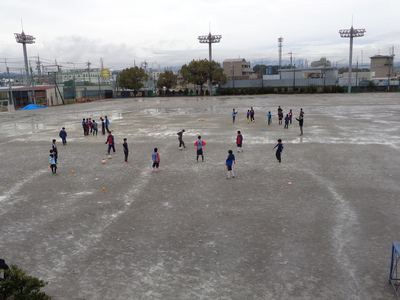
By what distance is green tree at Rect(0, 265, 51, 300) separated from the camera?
6188 millimetres

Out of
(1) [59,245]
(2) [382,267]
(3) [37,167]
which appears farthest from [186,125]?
(2) [382,267]

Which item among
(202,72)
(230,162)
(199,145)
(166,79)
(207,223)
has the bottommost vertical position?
(207,223)

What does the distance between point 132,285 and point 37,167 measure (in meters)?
12.3

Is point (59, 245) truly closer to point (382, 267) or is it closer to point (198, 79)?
point (382, 267)

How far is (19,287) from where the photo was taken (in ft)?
20.7

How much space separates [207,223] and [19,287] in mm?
5221

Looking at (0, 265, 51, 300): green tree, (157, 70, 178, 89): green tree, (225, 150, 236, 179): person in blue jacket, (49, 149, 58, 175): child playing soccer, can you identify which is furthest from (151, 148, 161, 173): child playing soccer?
(157, 70, 178, 89): green tree

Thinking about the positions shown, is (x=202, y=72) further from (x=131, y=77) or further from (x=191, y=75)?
(x=131, y=77)

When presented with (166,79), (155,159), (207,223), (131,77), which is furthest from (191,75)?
(207,223)

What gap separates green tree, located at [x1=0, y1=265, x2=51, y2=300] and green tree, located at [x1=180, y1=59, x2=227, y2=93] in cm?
7388

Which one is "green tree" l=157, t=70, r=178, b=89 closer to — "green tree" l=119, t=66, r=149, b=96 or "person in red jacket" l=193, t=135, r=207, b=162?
"green tree" l=119, t=66, r=149, b=96

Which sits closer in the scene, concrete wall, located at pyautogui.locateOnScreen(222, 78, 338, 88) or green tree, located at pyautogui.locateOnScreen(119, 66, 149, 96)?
concrete wall, located at pyautogui.locateOnScreen(222, 78, 338, 88)

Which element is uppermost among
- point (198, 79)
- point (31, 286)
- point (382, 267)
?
point (198, 79)

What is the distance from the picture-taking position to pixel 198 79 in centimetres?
7794
